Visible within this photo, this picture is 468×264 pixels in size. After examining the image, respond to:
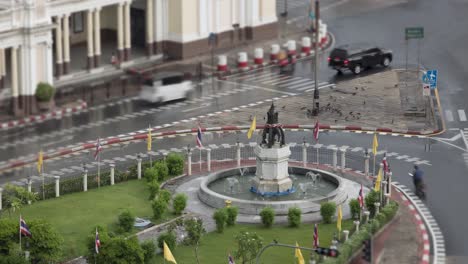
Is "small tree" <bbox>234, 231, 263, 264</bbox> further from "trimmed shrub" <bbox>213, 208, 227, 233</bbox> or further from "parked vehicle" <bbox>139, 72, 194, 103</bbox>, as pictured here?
"parked vehicle" <bbox>139, 72, 194, 103</bbox>

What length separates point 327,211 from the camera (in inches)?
3108

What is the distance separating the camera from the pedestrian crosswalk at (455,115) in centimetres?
10200

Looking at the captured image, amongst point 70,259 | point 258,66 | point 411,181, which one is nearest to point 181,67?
point 258,66

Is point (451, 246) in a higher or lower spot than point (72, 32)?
lower

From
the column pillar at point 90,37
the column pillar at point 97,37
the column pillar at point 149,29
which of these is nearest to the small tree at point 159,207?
the column pillar at point 90,37

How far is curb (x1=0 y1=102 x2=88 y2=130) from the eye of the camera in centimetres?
10081

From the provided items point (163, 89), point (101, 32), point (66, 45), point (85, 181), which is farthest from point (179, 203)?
point (101, 32)

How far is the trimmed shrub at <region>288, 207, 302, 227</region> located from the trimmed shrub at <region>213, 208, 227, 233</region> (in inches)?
136

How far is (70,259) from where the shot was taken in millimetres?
73812

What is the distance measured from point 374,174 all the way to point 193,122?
17.6m

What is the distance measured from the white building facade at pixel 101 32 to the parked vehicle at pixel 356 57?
10.7m

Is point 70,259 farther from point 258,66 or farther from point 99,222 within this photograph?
point 258,66

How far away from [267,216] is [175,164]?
11.4m

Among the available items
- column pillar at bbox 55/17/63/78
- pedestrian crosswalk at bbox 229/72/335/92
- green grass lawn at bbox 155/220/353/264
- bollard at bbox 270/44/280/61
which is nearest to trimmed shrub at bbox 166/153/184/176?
green grass lawn at bbox 155/220/353/264
